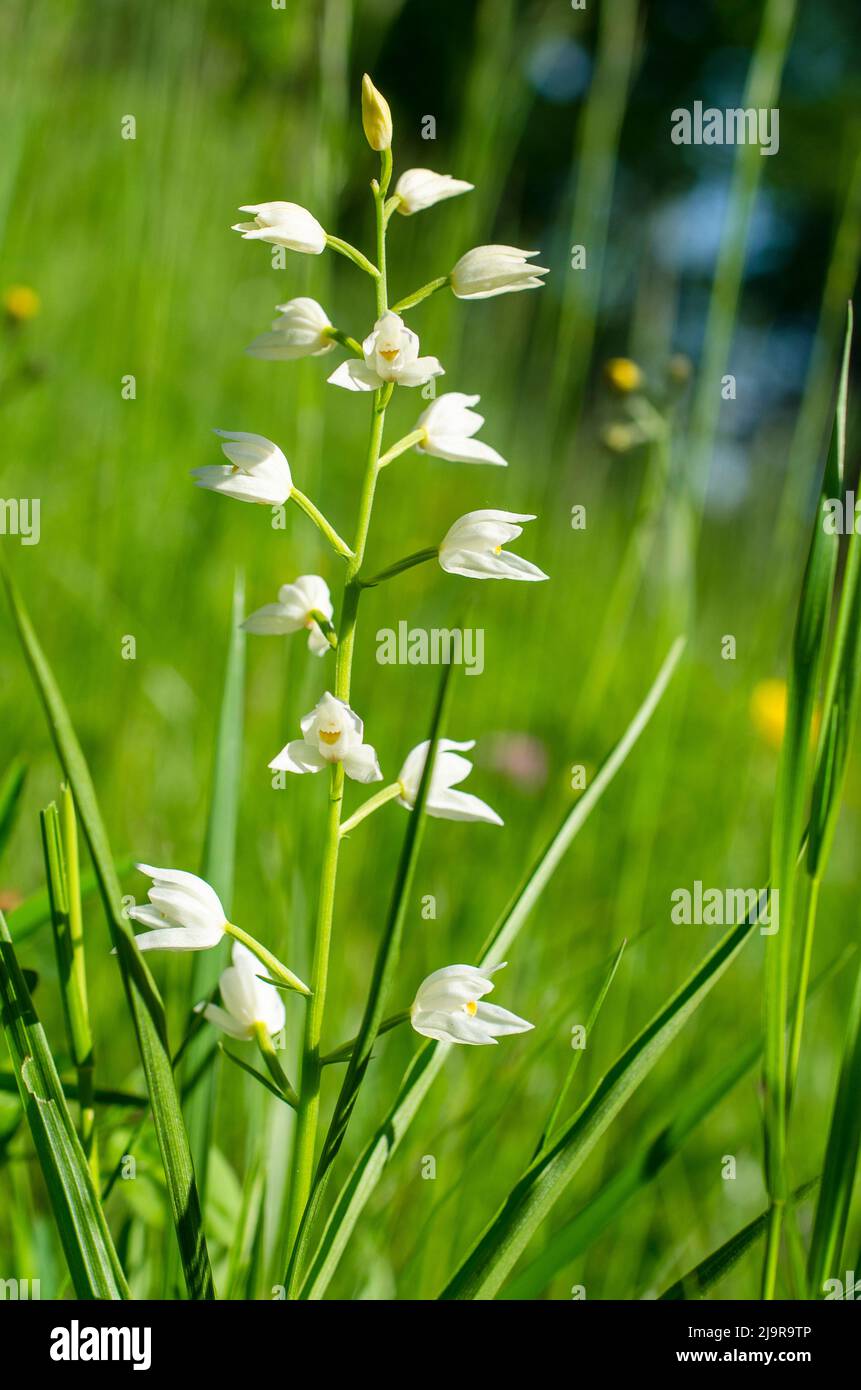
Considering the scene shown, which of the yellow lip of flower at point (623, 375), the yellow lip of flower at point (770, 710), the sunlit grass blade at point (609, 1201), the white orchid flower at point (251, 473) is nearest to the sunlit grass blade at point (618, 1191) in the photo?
the sunlit grass blade at point (609, 1201)

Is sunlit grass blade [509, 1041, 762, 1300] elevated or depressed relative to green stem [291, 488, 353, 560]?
depressed

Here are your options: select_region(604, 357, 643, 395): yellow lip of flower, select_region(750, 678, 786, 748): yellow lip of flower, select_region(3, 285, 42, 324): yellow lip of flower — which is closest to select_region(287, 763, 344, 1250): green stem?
select_region(604, 357, 643, 395): yellow lip of flower

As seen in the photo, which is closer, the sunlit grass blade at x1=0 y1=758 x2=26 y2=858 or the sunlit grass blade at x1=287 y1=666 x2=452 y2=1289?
the sunlit grass blade at x1=287 y1=666 x2=452 y2=1289

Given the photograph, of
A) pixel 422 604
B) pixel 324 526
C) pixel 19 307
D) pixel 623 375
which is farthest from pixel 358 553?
pixel 422 604

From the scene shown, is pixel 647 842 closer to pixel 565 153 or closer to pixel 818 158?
pixel 565 153

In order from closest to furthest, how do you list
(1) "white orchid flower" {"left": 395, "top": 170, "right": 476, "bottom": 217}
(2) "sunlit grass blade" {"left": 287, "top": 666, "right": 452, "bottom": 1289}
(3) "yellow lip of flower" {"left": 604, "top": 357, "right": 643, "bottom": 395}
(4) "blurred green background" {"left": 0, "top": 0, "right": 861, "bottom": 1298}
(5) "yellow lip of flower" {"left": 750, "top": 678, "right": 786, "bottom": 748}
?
(2) "sunlit grass blade" {"left": 287, "top": 666, "right": 452, "bottom": 1289} < (1) "white orchid flower" {"left": 395, "top": 170, "right": 476, "bottom": 217} < (4) "blurred green background" {"left": 0, "top": 0, "right": 861, "bottom": 1298} < (3) "yellow lip of flower" {"left": 604, "top": 357, "right": 643, "bottom": 395} < (5) "yellow lip of flower" {"left": 750, "top": 678, "right": 786, "bottom": 748}

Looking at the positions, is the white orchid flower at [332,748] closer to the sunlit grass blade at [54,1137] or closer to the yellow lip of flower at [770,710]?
the sunlit grass blade at [54,1137]

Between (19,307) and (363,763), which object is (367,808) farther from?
(19,307)

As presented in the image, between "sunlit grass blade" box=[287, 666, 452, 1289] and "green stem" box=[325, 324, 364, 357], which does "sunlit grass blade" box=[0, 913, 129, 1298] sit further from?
"green stem" box=[325, 324, 364, 357]
